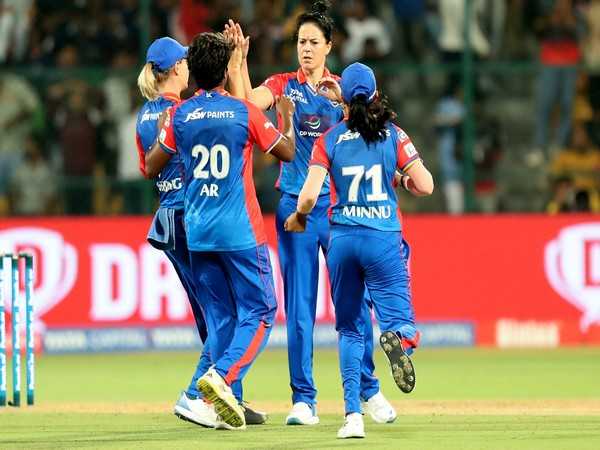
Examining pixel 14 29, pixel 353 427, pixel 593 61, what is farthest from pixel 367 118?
pixel 593 61

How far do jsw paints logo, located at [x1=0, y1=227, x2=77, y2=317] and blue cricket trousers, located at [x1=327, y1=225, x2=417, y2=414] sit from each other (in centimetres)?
796

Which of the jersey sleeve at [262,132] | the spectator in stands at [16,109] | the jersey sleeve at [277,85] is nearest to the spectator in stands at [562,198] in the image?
the spectator in stands at [16,109]

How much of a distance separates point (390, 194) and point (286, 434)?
1.73 m

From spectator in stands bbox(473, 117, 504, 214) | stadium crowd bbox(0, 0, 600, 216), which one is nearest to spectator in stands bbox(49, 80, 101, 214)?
stadium crowd bbox(0, 0, 600, 216)

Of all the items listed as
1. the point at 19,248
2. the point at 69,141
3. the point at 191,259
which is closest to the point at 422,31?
the point at 69,141

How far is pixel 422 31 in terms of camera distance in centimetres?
2045

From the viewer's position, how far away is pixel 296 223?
9.90m

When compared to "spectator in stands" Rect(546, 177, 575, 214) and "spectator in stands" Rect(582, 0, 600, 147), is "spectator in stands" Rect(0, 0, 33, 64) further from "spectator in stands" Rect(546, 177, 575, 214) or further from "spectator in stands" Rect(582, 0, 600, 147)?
"spectator in stands" Rect(582, 0, 600, 147)

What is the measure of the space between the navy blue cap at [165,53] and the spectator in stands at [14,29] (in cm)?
921

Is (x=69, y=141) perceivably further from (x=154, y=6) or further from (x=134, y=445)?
(x=134, y=445)

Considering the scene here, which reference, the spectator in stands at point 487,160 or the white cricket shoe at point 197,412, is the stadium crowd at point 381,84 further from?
the white cricket shoe at point 197,412

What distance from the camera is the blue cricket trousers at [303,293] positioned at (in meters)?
10.6

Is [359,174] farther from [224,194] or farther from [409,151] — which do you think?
[224,194]

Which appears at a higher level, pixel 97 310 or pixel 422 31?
pixel 422 31
